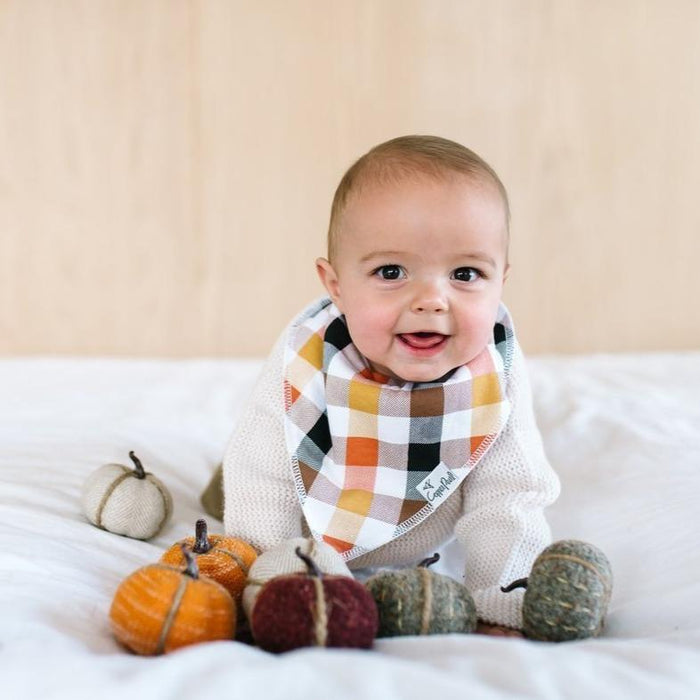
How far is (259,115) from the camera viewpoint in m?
1.95

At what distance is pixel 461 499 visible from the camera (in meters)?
0.97

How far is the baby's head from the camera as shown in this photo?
85 centimetres

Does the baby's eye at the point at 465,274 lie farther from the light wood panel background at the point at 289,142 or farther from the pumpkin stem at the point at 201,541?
the light wood panel background at the point at 289,142

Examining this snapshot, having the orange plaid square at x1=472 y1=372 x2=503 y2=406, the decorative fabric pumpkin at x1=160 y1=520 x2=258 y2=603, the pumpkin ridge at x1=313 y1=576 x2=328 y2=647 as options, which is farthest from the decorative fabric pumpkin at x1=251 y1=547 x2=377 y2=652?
the orange plaid square at x1=472 y1=372 x2=503 y2=406

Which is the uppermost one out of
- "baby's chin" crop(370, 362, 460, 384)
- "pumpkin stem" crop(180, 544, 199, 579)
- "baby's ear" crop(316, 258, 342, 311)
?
"baby's ear" crop(316, 258, 342, 311)

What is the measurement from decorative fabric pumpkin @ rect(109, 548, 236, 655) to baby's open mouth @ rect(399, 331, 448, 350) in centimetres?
33

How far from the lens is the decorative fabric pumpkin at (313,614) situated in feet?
1.93

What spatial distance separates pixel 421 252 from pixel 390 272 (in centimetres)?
4

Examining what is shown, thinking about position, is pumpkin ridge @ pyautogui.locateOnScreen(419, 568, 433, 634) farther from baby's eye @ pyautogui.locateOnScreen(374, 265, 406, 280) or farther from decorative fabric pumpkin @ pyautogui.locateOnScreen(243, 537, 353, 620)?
baby's eye @ pyautogui.locateOnScreen(374, 265, 406, 280)

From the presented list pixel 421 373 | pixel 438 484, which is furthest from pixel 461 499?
pixel 421 373

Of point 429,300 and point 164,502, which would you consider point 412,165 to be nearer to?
point 429,300

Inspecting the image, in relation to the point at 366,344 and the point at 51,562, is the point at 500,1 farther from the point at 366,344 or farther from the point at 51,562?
the point at 51,562

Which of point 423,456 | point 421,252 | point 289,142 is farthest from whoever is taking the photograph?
point 289,142

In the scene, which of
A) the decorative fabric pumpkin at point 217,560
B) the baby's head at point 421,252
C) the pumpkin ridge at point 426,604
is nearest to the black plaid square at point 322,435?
the baby's head at point 421,252
